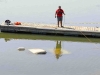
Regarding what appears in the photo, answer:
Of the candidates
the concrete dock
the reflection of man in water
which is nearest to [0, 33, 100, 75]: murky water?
the reflection of man in water

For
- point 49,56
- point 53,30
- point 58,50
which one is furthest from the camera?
point 53,30

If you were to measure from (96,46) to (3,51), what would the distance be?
5507mm

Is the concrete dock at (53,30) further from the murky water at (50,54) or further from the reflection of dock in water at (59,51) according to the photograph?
the reflection of dock in water at (59,51)

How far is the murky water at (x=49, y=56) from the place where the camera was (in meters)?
13.6

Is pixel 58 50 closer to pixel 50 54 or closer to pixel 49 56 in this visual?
pixel 50 54

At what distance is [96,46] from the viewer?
18.2 m

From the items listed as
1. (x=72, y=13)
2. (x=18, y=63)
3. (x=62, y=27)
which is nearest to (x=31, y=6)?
(x=72, y=13)

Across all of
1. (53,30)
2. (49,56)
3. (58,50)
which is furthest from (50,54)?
(53,30)

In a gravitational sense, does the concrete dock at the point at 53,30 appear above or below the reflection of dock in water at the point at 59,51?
above

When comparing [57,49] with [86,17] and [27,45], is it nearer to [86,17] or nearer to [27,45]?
[27,45]

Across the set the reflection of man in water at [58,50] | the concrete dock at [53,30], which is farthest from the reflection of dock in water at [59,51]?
the concrete dock at [53,30]

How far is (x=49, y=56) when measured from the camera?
1568 cm

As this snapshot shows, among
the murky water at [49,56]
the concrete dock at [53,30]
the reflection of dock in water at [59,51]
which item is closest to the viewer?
the murky water at [49,56]

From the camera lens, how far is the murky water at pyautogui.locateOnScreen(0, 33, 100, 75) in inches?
537
